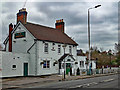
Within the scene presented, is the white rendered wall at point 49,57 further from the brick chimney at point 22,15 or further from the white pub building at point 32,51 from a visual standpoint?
the brick chimney at point 22,15

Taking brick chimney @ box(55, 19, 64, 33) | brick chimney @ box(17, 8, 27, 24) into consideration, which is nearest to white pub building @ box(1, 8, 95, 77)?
brick chimney @ box(17, 8, 27, 24)

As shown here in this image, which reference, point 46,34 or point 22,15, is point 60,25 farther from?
point 22,15

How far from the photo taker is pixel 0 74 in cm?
2712

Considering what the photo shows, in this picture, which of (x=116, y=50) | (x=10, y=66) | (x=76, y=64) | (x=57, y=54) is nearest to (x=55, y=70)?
(x=57, y=54)

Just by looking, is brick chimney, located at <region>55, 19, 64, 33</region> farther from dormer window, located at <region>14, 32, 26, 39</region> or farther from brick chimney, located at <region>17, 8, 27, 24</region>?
dormer window, located at <region>14, 32, 26, 39</region>

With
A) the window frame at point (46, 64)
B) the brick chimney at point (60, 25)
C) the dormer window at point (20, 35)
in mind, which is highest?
the brick chimney at point (60, 25)

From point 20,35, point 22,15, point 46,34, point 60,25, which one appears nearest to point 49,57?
point 46,34

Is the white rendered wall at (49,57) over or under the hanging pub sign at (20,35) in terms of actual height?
under

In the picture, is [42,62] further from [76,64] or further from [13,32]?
[76,64]

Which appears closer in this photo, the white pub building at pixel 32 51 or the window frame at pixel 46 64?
the white pub building at pixel 32 51

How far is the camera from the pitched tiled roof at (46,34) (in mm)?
33031

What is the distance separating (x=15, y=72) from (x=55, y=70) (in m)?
8.11

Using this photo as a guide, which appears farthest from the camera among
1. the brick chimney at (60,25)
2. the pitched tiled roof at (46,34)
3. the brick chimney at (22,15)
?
the brick chimney at (60,25)

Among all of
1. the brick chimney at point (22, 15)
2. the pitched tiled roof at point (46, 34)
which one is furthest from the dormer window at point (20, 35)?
the brick chimney at point (22, 15)
